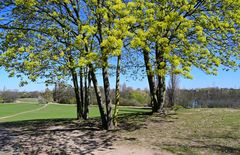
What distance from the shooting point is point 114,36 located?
1109 cm

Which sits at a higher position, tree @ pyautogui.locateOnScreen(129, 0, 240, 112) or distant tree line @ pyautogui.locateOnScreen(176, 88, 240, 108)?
tree @ pyautogui.locateOnScreen(129, 0, 240, 112)

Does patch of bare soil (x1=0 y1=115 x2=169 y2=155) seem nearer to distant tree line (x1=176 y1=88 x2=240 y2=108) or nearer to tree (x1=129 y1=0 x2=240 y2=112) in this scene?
tree (x1=129 y1=0 x2=240 y2=112)

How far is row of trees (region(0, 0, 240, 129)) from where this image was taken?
448 inches

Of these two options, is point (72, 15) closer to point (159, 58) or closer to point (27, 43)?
point (27, 43)

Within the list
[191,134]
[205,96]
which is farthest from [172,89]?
[191,134]

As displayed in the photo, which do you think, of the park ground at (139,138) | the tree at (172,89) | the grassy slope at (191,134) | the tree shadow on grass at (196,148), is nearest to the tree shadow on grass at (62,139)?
the park ground at (139,138)

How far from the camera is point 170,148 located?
10828mm

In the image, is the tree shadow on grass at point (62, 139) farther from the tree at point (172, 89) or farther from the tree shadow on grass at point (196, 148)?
the tree at point (172, 89)

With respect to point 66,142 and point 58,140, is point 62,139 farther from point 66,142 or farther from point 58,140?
point 66,142

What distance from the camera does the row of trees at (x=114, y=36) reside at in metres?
11.4

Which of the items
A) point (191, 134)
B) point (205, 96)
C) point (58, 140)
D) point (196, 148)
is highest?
point (205, 96)

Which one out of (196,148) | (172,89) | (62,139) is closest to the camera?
(196,148)

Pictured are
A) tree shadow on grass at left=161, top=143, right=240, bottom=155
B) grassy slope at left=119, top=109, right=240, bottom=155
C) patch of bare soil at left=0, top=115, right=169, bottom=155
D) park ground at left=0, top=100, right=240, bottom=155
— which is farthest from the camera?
patch of bare soil at left=0, top=115, right=169, bottom=155

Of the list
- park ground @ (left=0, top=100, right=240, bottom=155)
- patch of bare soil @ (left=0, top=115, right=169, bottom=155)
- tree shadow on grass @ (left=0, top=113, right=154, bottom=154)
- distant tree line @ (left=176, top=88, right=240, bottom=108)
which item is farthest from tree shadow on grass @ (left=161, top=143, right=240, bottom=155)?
distant tree line @ (left=176, top=88, right=240, bottom=108)
